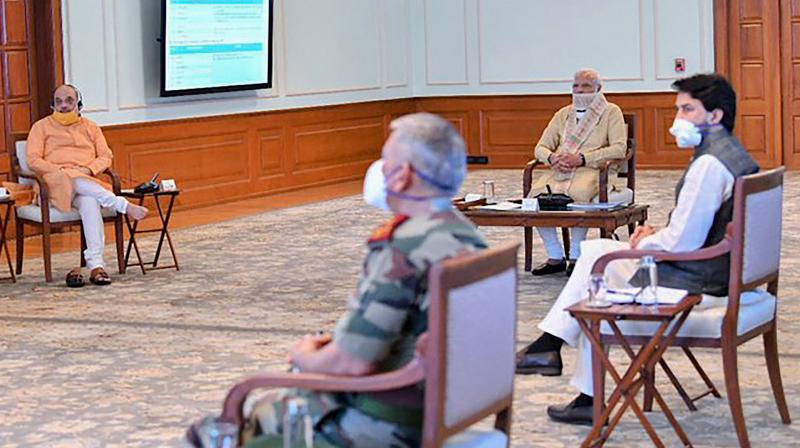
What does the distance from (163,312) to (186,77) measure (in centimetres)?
474

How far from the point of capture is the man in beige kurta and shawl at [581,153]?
27.5 feet

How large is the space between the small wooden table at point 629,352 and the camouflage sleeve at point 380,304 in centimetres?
142

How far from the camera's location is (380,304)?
3.07 m

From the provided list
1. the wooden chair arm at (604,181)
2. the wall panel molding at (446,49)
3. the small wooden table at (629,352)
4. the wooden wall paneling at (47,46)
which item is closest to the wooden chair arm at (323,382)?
the small wooden table at (629,352)

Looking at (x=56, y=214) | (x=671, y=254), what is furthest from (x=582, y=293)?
(x=56, y=214)

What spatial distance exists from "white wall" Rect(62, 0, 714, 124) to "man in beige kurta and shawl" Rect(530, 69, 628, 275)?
4486mm

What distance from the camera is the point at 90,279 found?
8.64m

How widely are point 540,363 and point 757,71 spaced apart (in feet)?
28.7

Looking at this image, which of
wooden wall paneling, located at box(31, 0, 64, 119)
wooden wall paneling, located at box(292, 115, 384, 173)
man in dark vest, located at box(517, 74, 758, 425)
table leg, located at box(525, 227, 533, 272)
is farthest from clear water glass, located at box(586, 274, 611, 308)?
wooden wall paneling, located at box(292, 115, 384, 173)

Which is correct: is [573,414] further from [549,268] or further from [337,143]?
[337,143]

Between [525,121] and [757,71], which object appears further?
[525,121]

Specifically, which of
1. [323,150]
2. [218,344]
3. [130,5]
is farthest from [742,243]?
[323,150]

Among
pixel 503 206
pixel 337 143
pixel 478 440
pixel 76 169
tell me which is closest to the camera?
pixel 478 440

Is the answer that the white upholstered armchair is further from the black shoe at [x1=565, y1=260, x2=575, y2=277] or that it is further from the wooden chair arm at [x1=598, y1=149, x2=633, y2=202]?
the black shoe at [x1=565, y1=260, x2=575, y2=277]
